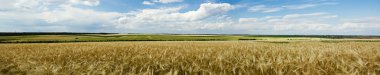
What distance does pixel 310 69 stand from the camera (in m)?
3.59

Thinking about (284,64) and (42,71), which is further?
(284,64)

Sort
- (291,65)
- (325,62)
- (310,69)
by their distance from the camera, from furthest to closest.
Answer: (325,62)
(291,65)
(310,69)

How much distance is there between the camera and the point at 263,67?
3.70m

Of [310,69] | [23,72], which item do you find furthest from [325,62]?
[23,72]

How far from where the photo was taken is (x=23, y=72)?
12.9 feet

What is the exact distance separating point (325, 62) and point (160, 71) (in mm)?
2055

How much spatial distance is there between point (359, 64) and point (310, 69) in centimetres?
65

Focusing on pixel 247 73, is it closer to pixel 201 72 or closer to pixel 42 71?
pixel 201 72

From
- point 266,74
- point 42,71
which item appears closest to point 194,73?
point 266,74

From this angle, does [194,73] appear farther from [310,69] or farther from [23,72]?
[23,72]

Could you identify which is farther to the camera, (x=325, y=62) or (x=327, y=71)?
(x=325, y=62)

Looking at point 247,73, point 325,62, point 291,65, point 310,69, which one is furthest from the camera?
point 325,62

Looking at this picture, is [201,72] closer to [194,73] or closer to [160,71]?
[194,73]

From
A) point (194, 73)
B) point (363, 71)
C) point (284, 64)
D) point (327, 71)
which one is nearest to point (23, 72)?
point (194, 73)
